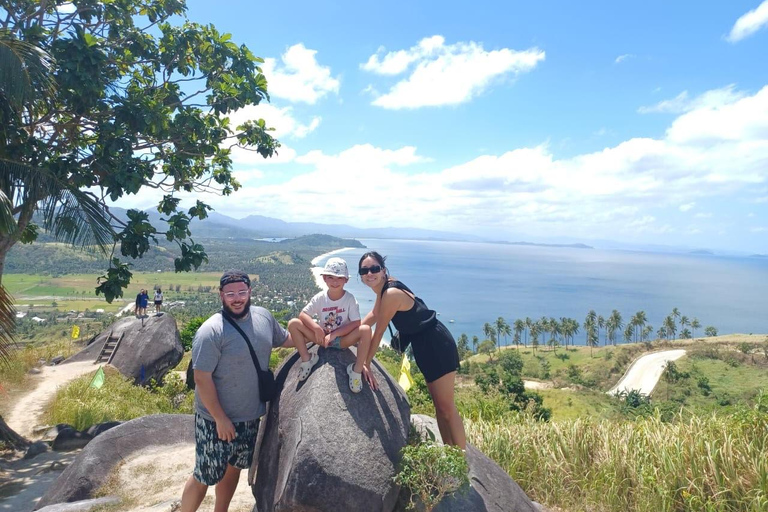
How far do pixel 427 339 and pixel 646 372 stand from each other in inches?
2610

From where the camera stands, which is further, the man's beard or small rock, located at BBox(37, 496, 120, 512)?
small rock, located at BBox(37, 496, 120, 512)

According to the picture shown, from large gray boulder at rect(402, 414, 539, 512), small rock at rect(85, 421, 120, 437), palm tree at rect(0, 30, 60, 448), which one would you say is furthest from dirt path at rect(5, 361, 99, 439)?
large gray boulder at rect(402, 414, 539, 512)

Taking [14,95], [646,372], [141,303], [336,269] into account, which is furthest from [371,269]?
[646,372]

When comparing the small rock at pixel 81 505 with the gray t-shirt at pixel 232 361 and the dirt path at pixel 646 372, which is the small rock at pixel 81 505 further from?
the dirt path at pixel 646 372

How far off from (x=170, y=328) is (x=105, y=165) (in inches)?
397

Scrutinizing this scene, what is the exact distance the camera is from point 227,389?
4.08 meters

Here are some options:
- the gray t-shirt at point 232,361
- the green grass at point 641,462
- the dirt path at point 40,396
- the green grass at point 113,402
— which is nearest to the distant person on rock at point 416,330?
the gray t-shirt at point 232,361

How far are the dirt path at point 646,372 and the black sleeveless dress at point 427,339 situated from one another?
53.8m

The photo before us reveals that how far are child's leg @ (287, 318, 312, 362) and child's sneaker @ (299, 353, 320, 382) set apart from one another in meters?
0.04

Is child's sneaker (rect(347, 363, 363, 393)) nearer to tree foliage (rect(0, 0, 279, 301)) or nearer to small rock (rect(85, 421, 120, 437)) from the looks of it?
tree foliage (rect(0, 0, 279, 301))

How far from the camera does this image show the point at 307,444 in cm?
408

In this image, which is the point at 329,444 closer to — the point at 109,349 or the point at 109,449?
the point at 109,449

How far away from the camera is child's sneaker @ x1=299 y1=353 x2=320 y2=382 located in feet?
15.4

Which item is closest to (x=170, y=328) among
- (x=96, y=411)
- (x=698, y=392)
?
(x=96, y=411)
